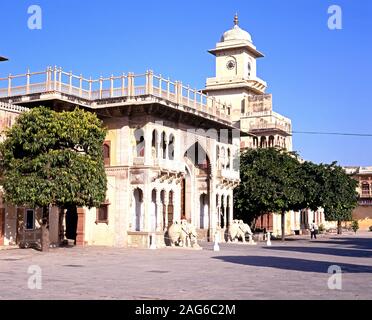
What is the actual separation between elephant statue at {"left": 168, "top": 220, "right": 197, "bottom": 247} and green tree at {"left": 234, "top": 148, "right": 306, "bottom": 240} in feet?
42.3

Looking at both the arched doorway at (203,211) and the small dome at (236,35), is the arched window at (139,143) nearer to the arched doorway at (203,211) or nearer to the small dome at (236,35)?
the arched doorway at (203,211)

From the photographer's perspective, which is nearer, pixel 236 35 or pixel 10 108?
pixel 10 108

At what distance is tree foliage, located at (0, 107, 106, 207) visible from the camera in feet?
91.2

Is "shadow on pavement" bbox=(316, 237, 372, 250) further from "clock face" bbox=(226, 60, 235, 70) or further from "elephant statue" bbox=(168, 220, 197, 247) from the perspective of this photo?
"clock face" bbox=(226, 60, 235, 70)

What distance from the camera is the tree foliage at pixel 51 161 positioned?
91.2 feet

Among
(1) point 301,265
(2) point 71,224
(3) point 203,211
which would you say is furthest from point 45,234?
(3) point 203,211

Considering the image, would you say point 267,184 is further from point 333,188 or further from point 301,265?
point 301,265

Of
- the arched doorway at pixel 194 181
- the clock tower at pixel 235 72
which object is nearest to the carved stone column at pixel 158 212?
the arched doorway at pixel 194 181

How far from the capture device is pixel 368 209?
9781cm

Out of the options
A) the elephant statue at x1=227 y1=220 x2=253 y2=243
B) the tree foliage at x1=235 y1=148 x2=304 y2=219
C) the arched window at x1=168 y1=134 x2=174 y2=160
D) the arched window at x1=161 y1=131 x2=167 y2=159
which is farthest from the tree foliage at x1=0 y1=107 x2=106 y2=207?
the tree foliage at x1=235 y1=148 x2=304 y2=219

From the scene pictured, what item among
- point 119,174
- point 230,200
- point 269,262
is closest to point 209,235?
point 230,200

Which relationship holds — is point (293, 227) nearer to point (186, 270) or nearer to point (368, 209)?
point (368, 209)

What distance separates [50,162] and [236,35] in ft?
152

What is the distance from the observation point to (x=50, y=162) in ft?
92.0
